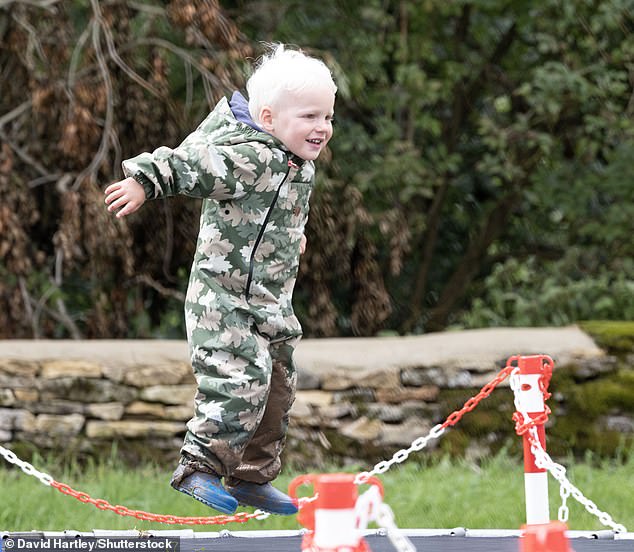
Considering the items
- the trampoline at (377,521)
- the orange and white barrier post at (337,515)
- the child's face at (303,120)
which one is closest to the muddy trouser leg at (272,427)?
the trampoline at (377,521)

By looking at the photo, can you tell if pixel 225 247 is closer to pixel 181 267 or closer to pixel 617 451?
pixel 617 451

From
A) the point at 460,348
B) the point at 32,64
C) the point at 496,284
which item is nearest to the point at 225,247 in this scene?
the point at 460,348

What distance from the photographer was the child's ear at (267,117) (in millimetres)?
3549

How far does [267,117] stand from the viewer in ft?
11.7

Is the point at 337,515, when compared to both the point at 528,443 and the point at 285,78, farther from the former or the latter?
the point at 285,78

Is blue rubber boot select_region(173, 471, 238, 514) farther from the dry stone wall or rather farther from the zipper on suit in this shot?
the dry stone wall

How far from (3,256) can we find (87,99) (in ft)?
3.45

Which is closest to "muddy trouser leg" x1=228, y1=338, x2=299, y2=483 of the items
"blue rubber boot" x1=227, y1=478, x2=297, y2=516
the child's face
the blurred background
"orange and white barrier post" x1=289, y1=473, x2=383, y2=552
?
"blue rubber boot" x1=227, y1=478, x2=297, y2=516

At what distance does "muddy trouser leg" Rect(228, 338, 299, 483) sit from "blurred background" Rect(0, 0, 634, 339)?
317 cm

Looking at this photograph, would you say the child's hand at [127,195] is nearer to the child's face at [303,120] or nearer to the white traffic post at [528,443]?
the child's face at [303,120]

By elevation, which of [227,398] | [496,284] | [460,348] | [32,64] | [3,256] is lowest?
[227,398]

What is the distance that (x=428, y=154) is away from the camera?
8766mm

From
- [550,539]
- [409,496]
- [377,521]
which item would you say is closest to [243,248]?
[377,521]

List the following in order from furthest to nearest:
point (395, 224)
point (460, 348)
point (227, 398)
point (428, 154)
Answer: point (428, 154)
point (395, 224)
point (460, 348)
point (227, 398)
